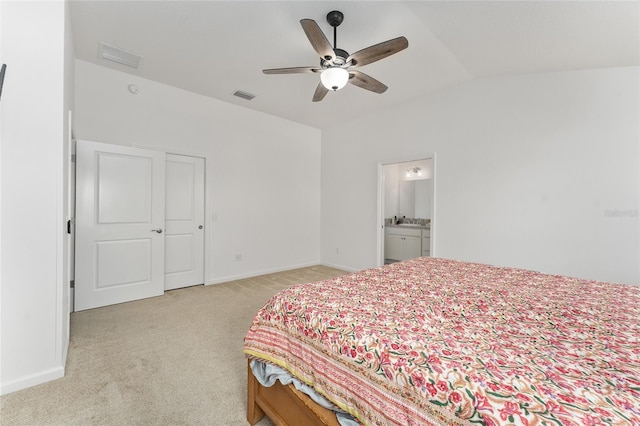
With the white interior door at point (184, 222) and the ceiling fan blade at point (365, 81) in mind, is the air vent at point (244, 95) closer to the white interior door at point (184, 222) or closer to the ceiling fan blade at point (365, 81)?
the white interior door at point (184, 222)

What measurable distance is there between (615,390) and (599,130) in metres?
3.07

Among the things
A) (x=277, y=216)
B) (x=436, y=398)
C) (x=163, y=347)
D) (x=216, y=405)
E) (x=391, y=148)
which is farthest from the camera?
(x=277, y=216)

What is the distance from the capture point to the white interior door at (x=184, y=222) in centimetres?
377

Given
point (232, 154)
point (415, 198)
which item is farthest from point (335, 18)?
point (415, 198)

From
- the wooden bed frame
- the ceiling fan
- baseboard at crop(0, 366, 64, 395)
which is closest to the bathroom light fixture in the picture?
the ceiling fan

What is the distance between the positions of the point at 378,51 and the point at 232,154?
2873mm

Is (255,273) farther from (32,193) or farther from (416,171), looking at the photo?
(416,171)

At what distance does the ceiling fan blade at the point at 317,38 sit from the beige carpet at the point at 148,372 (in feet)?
7.90

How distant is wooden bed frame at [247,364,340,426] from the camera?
1082mm

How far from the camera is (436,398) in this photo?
0.76m

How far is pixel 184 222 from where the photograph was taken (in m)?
3.89

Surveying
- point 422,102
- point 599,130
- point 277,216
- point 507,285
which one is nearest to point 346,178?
point 277,216

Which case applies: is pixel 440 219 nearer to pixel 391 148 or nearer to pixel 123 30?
pixel 391 148

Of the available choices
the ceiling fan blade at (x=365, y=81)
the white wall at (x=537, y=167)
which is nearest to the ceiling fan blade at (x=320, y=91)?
the ceiling fan blade at (x=365, y=81)
